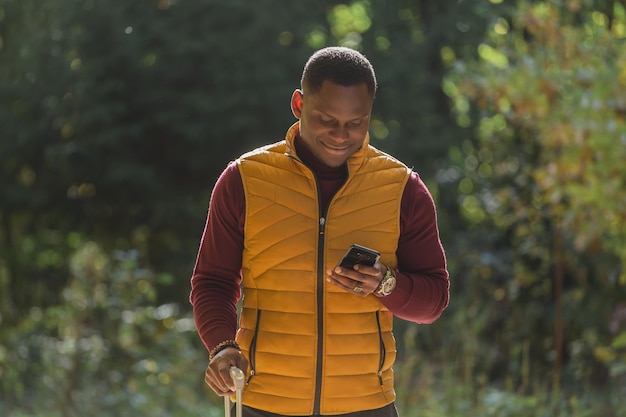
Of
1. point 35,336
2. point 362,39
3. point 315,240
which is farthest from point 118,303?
point 315,240

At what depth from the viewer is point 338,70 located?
2.43 m

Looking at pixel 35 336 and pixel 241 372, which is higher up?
pixel 241 372

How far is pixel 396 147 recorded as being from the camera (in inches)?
272

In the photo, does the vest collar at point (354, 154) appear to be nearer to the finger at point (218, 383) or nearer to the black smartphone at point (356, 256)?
the black smartphone at point (356, 256)

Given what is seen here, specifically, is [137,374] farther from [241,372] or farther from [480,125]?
[241,372]

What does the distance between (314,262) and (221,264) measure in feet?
0.71

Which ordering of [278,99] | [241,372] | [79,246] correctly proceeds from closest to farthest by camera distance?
[241,372] < [278,99] < [79,246]

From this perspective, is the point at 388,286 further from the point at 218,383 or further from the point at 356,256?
the point at 218,383

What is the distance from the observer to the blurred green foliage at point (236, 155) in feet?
17.6

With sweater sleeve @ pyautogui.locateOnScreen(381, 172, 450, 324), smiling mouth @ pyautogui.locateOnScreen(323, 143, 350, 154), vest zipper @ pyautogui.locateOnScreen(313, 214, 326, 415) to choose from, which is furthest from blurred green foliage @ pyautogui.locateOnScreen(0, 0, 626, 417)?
smiling mouth @ pyautogui.locateOnScreen(323, 143, 350, 154)

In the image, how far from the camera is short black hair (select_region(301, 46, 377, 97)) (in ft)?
7.95

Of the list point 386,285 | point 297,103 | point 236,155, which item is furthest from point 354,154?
point 236,155

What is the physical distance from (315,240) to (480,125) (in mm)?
4832

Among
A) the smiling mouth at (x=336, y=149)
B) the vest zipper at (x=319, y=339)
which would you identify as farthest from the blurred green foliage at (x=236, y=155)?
the smiling mouth at (x=336, y=149)
